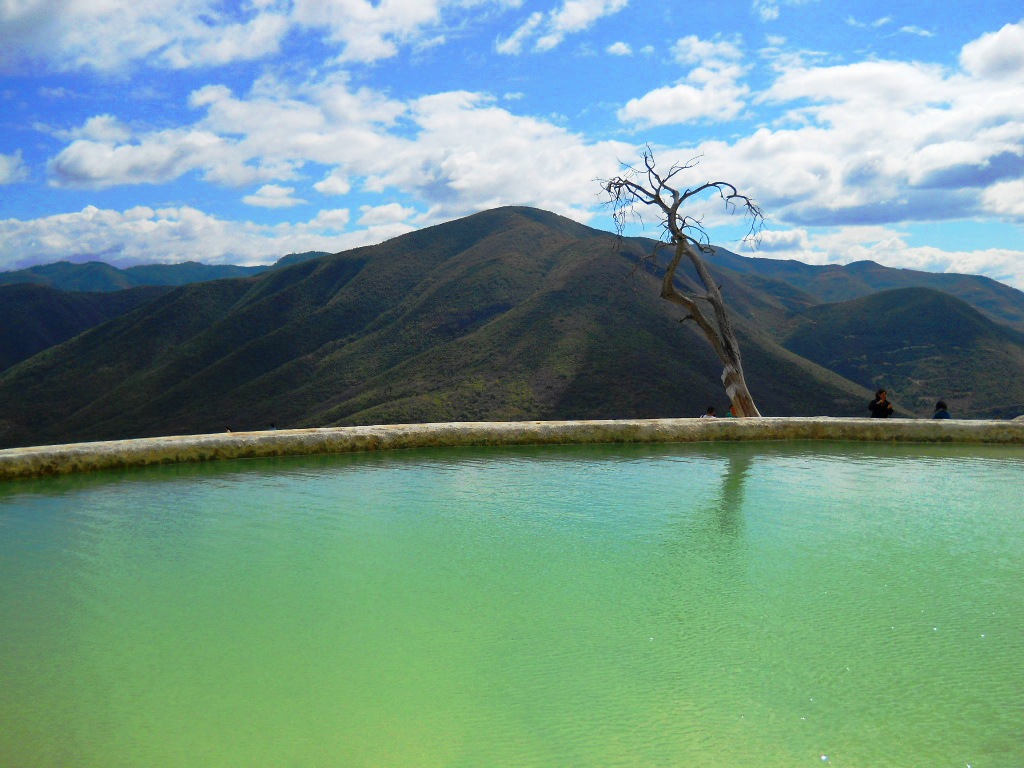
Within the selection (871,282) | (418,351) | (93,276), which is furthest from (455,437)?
(93,276)

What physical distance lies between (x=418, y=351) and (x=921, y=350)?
32286mm

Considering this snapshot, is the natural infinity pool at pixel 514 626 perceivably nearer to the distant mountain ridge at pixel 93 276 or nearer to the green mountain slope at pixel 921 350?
the green mountain slope at pixel 921 350

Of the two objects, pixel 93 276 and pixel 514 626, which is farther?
pixel 93 276

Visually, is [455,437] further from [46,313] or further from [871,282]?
[871,282]

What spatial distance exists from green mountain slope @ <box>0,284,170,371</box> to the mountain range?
50.5ft

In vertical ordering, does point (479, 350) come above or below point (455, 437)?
above

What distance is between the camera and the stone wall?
8375mm

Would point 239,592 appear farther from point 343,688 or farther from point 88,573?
point 343,688

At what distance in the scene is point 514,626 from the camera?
4.07 meters

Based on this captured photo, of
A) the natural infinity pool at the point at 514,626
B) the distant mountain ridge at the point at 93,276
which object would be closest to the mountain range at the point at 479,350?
the natural infinity pool at the point at 514,626

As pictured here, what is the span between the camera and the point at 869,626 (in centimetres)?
410

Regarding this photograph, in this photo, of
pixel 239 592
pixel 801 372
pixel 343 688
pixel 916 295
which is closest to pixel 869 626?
pixel 343 688

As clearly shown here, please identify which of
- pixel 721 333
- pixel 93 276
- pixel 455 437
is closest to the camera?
pixel 455 437

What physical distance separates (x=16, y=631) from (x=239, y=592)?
3.60ft
